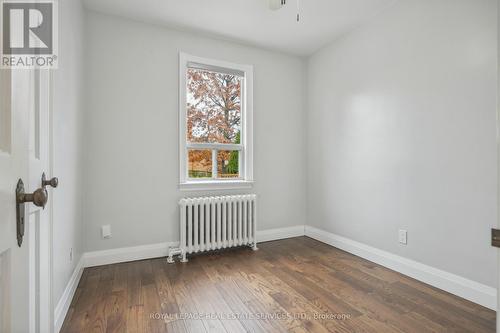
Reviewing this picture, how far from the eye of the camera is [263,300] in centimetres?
193

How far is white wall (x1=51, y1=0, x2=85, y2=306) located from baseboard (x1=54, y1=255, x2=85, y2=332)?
0.06 m

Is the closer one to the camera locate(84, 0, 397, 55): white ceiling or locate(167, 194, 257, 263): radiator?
locate(84, 0, 397, 55): white ceiling

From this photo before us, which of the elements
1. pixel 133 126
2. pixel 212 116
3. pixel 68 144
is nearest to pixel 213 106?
pixel 212 116

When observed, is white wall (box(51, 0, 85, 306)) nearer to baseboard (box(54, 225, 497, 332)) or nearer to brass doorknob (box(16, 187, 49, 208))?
baseboard (box(54, 225, 497, 332))

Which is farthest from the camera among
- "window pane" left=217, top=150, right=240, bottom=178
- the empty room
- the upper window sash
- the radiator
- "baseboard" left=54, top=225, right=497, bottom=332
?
"window pane" left=217, top=150, right=240, bottom=178

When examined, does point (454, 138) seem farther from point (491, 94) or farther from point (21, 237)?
point (21, 237)

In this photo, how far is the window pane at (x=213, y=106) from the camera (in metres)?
3.07

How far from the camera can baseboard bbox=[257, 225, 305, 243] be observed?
3.36 meters

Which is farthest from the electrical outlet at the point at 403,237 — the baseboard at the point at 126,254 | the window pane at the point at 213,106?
the baseboard at the point at 126,254

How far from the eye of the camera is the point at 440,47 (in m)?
2.12

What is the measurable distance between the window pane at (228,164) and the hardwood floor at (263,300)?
3.51ft

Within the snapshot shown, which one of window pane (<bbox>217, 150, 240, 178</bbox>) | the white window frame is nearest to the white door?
the white window frame

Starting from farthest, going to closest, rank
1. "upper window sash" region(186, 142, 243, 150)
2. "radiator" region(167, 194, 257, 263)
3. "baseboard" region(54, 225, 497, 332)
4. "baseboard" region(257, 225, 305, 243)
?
"baseboard" region(257, 225, 305, 243) < "upper window sash" region(186, 142, 243, 150) < "radiator" region(167, 194, 257, 263) < "baseboard" region(54, 225, 497, 332)

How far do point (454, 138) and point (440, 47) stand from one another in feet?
2.52
